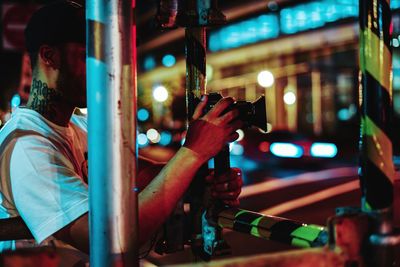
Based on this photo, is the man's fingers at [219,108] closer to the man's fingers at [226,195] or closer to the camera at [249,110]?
the camera at [249,110]

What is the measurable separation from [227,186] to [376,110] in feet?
3.17

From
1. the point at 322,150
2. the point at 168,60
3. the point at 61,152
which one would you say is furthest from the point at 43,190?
the point at 168,60

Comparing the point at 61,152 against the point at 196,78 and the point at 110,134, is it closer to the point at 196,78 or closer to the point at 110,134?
the point at 196,78

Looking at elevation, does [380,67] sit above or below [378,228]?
above

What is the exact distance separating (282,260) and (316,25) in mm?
12294

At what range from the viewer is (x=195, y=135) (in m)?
2.11

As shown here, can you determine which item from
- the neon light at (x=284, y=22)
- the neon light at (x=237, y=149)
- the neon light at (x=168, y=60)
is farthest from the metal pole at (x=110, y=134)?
the neon light at (x=168, y=60)

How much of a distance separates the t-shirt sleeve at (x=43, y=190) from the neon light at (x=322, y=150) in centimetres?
1617

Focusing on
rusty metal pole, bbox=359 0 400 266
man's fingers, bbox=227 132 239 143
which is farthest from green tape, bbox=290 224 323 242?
man's fingers, bbox=227 132 239 143

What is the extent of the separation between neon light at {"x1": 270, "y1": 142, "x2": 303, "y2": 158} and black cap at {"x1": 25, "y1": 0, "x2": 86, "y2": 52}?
15.8 m

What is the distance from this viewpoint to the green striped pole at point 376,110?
1930 millimetres

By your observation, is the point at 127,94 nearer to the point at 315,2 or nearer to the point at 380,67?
the point at 380,67

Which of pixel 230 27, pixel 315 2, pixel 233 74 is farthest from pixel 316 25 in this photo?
pixel 233 74

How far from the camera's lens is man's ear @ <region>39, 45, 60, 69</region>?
2463 mm
